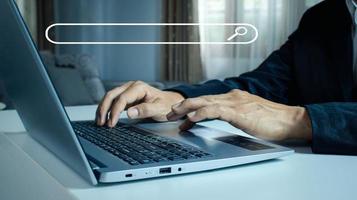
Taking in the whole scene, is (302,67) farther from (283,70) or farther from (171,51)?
(171,51)

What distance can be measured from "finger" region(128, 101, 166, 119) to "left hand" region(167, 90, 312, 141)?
0.23ft

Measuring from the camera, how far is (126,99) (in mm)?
787

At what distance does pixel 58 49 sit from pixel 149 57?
2.51 ft

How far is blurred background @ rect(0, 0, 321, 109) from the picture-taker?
3.22m

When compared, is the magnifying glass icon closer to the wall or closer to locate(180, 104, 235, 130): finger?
locate(180, 104, 235, 130): finger

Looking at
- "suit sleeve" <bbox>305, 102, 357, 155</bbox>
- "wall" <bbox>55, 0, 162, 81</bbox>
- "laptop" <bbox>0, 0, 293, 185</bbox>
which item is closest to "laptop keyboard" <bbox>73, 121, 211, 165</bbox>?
"laptop" <bbox>0, 0, 293, 185</bbox>

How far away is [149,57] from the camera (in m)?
3.83

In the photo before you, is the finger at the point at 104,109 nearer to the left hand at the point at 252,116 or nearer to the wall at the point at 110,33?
the left hand at the point at 252,116

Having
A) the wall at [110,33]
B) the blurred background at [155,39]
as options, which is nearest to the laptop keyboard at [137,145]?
the blurred background at [155,39]

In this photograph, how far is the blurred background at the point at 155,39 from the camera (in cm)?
322

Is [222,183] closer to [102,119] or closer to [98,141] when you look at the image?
[98,141]

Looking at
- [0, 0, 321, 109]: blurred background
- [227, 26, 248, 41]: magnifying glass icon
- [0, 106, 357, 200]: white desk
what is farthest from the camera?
[0, 0, 321, 109]: blurred background

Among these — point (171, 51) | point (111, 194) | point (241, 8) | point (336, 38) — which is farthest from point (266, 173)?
point (171, 51)

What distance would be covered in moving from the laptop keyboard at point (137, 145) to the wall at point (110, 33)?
297 cm
